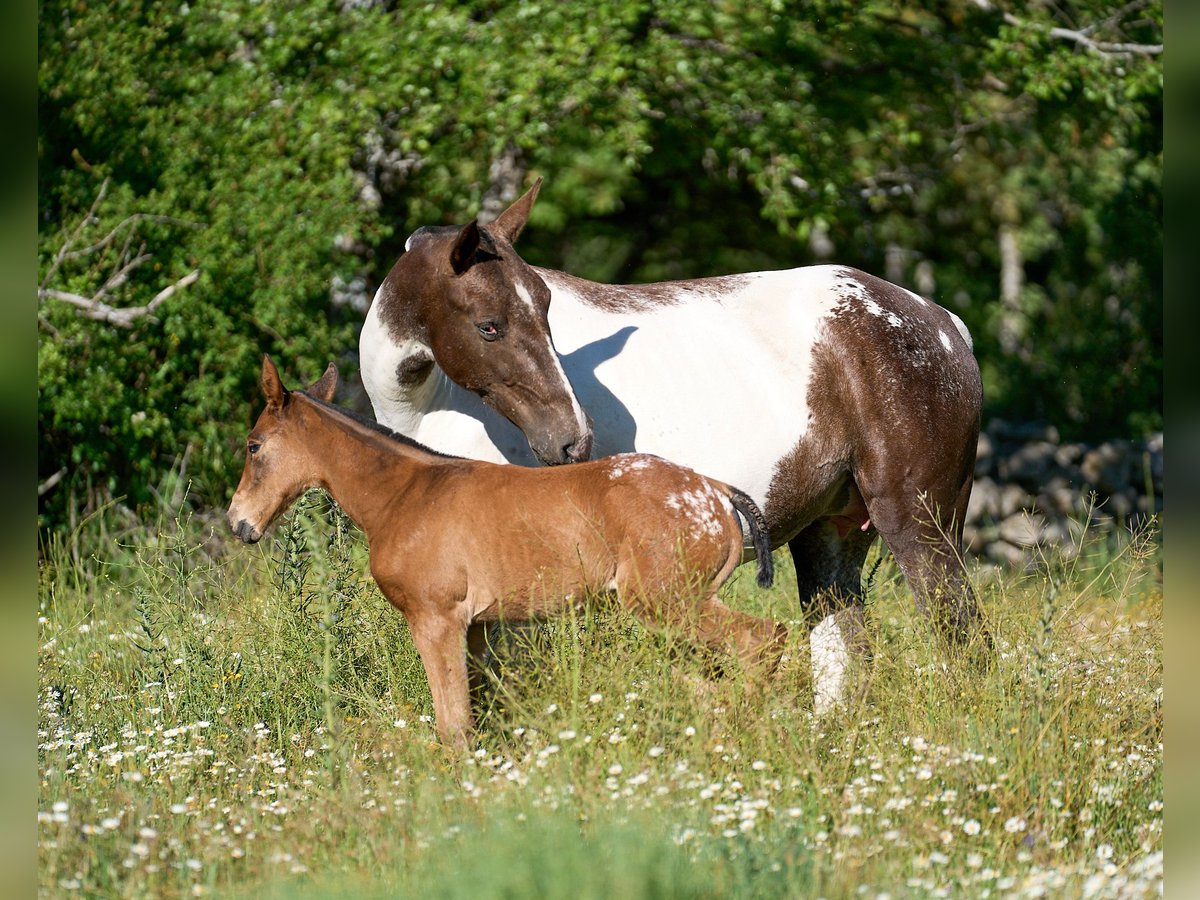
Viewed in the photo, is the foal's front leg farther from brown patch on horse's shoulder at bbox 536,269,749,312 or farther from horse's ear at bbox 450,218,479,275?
brown patch on horse's shoulder at bbox 536,269,749,312

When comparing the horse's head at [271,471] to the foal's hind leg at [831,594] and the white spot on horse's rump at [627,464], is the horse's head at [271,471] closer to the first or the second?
the white spot on horse's rump at [627,464]

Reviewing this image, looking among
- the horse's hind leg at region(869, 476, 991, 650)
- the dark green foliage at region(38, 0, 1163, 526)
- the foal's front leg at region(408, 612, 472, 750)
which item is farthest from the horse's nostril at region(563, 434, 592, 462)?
the dark green foliage at region(38, 0, 1163, 526)

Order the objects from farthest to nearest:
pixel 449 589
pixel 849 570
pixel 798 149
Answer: pixel 798 149, pixel 849 570, pixel 449 589

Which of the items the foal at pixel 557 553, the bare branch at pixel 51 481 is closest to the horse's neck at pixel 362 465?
the foal at pixel 557 553

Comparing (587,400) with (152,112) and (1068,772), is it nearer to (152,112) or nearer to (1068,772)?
(1068,772)

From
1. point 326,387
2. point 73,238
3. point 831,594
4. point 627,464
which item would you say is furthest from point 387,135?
point 627,464

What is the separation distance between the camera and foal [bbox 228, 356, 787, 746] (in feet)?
14.5

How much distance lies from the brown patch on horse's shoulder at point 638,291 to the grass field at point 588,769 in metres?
1.34

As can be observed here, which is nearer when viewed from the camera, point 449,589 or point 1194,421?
point 1194,421

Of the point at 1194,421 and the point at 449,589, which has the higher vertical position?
the point at 1194,421

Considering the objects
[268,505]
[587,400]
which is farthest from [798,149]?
[268,505]

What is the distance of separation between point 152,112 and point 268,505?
508cm

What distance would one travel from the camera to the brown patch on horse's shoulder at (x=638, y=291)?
5.53 m

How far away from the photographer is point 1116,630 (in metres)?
5.38
